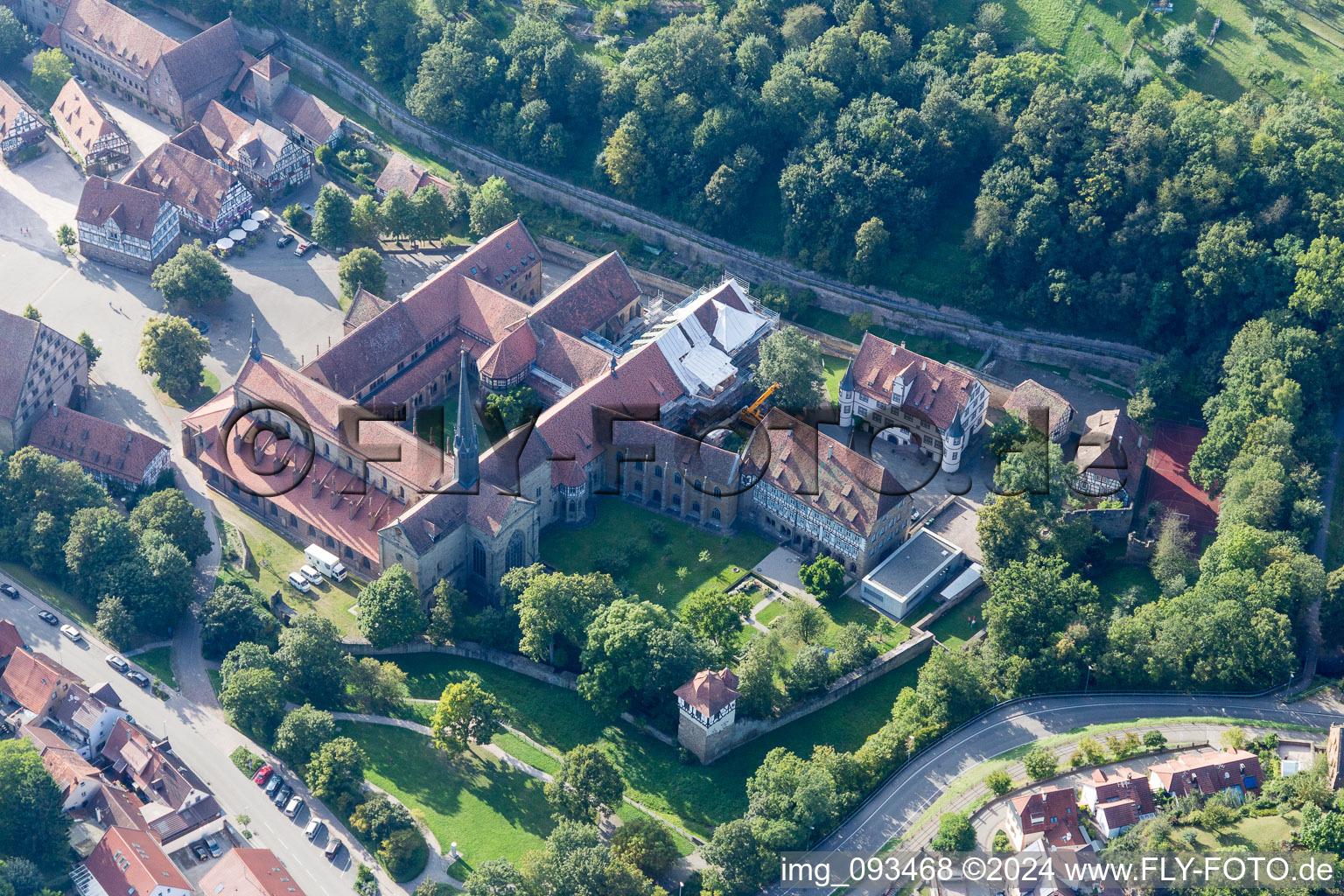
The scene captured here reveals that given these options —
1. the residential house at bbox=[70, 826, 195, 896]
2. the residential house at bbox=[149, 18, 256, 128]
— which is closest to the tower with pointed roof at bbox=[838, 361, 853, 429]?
the residential house at bbox=[70, 826, 195, 896]

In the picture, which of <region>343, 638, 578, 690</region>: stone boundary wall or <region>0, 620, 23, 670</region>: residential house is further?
<region>343, 638, 578, 690</region>: stone boundary wall

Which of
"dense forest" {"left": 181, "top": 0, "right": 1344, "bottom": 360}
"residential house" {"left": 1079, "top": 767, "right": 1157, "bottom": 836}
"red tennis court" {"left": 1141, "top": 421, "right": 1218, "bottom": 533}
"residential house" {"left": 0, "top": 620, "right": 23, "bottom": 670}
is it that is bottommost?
"residential house" {"left": 0, "top": 620, "right": 23, "bottom": 670}

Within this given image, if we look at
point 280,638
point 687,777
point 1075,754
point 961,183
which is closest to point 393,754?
point 280,638

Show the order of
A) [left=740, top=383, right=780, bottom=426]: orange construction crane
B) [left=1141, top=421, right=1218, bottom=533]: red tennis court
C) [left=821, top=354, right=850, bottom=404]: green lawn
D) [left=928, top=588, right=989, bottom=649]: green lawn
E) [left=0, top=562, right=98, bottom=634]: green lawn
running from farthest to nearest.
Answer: [left=821, top=354, right=850, bottom=404]: green lawn
[left=740, top=383, right=780, bottom=426]: orange construction crane
[left=1141, top=421, right=1218, bottom=533]: red tennis court
[left=928, top=588, right=989, bottom=649]: green lawn
[left=0, top=562, right=98, bottom=634]: green lawn

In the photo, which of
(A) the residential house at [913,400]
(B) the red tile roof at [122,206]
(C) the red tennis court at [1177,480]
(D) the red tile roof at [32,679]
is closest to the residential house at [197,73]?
(B) the red tile roof at [122,206]

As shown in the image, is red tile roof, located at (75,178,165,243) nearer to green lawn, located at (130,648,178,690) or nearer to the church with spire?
the church with spire

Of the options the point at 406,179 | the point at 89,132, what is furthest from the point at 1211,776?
the point at 89,132

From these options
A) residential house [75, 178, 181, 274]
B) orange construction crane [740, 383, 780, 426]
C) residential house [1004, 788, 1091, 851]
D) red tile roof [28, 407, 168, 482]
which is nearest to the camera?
residential house [1004, 788, 1091, 851]
